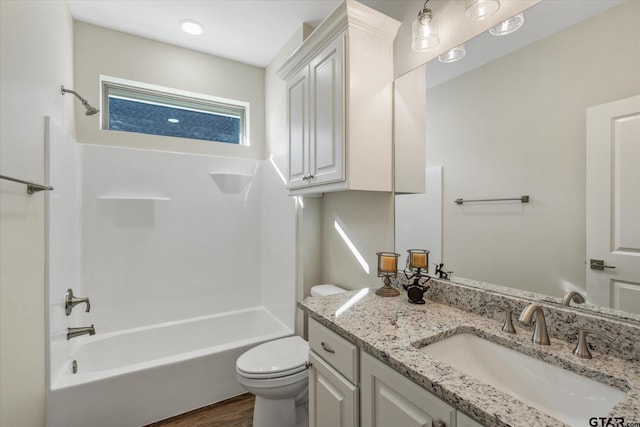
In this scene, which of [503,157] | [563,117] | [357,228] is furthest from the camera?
[357,228]

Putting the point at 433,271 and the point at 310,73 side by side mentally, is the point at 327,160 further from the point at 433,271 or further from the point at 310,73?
the point at 433,271

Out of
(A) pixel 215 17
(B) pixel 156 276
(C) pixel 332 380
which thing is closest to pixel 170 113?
(A) pixel 215 17

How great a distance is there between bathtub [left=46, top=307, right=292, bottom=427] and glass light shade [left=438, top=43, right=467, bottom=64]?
209cm

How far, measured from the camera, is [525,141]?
1.07 meters

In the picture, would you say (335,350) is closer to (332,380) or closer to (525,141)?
(332,380)

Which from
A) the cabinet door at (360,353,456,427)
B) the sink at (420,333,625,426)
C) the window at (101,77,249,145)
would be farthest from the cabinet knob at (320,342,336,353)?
the window at (101,77,249,145)

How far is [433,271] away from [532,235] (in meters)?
0.48

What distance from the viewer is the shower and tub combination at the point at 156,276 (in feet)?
5.64

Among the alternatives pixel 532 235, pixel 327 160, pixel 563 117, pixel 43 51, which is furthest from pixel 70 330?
pixel 563 117

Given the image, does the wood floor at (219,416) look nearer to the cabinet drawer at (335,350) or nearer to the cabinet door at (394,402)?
the cabinet drawer at (335,350)

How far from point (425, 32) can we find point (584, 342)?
140 centimetres

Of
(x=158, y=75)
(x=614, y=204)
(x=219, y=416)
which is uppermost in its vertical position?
(x=158, y=75)

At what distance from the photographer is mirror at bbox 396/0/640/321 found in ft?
2.95

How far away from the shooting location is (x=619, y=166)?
2.76 ft
